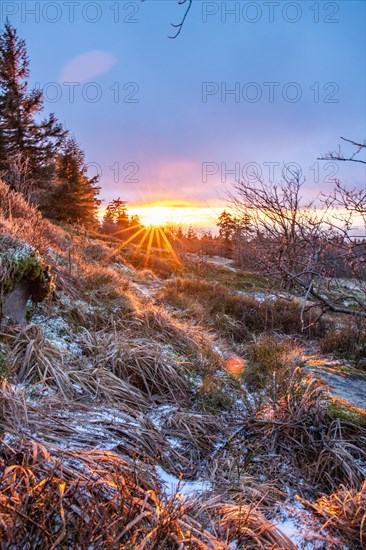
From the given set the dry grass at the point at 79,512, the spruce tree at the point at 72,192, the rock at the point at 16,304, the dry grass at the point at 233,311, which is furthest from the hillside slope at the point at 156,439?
the spruce tree at the point at 72,192

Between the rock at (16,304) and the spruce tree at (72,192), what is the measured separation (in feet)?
45.2

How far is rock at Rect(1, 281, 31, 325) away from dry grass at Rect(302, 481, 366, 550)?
2891mm

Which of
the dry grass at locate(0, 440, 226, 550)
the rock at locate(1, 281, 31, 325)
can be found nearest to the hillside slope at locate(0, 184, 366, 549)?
the dry grass at locate(0, 440, 226, 550)

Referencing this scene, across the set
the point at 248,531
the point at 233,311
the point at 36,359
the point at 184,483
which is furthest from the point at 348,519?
the point at 233,311

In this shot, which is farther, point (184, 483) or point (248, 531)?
point (184, 483)

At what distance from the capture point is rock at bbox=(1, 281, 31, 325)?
3.09 m

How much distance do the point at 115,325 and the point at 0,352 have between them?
5.37ft

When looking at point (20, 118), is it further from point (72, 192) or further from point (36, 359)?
point (36, 359)

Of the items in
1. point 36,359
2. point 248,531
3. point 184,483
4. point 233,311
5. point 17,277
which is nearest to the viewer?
point 248,531

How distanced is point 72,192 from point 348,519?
1875cm

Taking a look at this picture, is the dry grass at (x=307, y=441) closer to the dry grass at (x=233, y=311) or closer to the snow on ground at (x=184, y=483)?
the snow on ground at (x=184, y=483)

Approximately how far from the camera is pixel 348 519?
1442mm

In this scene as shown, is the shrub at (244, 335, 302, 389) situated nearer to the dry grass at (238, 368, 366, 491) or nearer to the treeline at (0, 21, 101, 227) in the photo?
the dry grass at (238, 368, 366, 491)

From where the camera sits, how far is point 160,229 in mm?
20734
